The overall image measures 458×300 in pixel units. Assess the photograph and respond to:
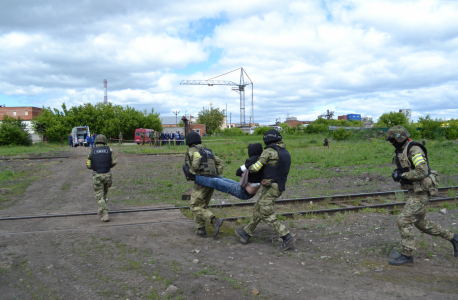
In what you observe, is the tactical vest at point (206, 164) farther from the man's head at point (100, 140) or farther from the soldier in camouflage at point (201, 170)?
the man's head at point (100, 140)

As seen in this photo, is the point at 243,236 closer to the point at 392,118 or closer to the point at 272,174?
the point at 272,174

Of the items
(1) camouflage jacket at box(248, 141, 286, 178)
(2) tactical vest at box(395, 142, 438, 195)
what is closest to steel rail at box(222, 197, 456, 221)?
(1) camouflage jacket at box(248, 141, 286, 178)

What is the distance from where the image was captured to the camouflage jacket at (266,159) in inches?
201

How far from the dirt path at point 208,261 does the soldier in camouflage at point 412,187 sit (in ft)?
1.09

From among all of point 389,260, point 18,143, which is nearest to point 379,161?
point 389,260

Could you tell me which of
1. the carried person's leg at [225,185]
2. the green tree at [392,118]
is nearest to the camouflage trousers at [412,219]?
the carried person's leg at [225,185]

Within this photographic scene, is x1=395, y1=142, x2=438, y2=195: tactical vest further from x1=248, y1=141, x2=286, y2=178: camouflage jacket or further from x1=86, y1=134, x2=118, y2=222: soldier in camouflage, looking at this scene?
x1=86, y1=134, x2=118, y2=222: soldier in camouflage

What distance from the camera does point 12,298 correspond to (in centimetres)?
387

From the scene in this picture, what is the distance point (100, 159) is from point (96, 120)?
47.9 m

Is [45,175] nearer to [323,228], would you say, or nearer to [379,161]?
[323,228]

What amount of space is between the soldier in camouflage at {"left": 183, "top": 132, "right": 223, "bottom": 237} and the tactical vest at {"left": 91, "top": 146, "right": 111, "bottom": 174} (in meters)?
2.34

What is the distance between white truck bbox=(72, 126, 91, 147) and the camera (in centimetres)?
3919

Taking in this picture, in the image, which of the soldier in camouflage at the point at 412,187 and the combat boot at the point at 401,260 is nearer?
the soldier in camouflage at the point at 412,187

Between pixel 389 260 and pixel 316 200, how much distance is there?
485 cm
